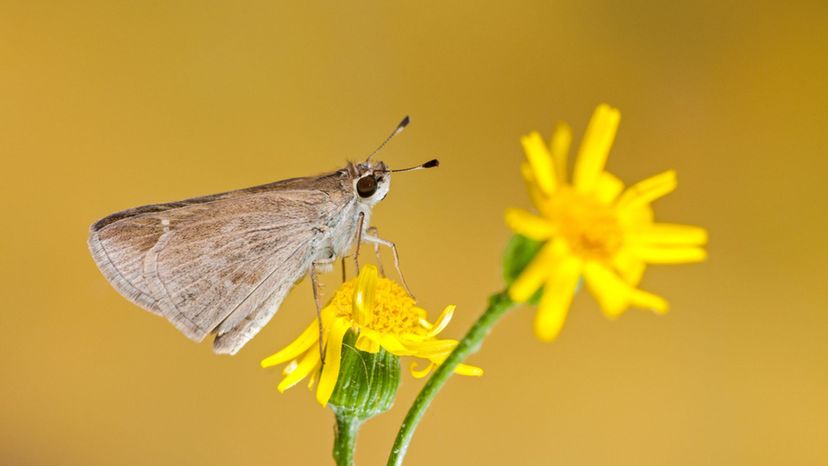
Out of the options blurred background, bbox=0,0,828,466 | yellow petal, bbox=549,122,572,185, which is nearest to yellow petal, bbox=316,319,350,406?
yellow petal, bbox=549,122,572,185

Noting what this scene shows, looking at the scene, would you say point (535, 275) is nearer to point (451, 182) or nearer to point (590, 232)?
point (590, 232)

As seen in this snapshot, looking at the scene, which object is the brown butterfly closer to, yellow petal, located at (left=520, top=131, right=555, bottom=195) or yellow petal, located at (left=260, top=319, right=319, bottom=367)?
yellow petal, located at (left=260, top=319, right=319, bottom=367)

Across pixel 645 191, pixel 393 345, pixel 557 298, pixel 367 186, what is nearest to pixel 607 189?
pixel 645 191

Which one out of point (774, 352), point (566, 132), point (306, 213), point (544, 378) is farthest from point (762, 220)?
point (566, 132)

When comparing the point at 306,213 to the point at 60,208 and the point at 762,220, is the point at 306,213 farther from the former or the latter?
the point at 762,220

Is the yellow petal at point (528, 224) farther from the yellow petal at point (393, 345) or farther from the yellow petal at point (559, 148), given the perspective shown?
the yellow petal at point (393, 345)

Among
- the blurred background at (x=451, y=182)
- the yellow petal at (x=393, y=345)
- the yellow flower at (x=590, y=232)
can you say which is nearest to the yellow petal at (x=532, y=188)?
the yellow flower at (x=590, y=232)

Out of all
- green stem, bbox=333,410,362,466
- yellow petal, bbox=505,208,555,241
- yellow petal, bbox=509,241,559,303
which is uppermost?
yellow petal, bbox=505,208,555,241

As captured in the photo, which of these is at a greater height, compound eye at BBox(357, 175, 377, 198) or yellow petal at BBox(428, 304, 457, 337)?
compound eye at BBox(357, 175, 377, 198)
